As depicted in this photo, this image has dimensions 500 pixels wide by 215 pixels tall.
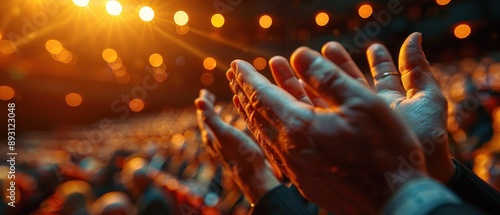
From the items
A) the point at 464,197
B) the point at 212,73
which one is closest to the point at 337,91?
the point at 464,197

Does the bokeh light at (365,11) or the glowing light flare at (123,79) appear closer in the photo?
the bokeh light at (365,11)

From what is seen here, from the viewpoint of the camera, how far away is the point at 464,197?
0.94 meters

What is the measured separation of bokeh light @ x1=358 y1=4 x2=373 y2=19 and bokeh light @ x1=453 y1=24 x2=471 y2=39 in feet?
4.56

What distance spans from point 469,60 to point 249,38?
491cm

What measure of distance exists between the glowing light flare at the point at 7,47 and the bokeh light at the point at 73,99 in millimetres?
2962

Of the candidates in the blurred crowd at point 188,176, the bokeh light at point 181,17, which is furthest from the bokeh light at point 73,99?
the blurred crowd at point 188,176

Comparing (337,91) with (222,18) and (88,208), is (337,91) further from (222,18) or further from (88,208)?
(222,18)

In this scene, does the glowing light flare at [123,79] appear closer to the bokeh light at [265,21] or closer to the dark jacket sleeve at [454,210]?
the bokeh light at [265,21]

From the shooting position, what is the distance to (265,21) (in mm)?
8352

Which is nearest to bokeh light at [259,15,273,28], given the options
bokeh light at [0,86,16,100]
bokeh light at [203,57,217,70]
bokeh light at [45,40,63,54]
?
bokeh light at [203,57,217,70]

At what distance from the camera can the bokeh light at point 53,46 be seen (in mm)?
11434

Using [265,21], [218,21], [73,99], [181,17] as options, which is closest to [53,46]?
[73,99]

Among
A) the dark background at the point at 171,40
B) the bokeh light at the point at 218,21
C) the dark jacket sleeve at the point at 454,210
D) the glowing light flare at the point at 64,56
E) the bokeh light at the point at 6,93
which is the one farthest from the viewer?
the glowing light flare at the point at 64,56

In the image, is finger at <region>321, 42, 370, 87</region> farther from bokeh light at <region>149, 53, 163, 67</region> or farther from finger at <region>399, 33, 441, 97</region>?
bokeh light at <region>149, 53, 163, 67</region>
